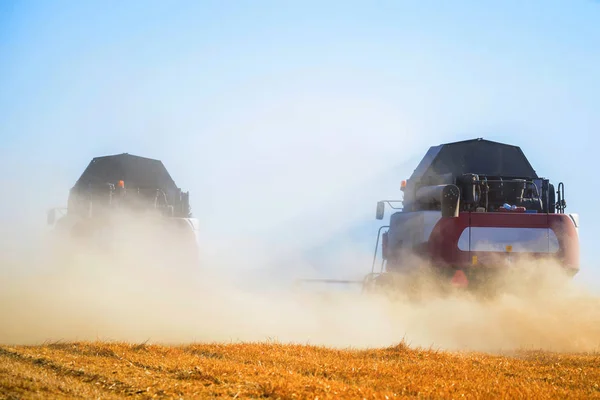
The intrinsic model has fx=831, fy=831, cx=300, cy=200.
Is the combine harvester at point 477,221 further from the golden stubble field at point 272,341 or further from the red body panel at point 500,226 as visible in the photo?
the golden stubble field at point 272,341

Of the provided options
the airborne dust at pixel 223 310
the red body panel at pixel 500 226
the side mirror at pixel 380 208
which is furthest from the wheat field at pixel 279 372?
the side mirror at pixel 380 208

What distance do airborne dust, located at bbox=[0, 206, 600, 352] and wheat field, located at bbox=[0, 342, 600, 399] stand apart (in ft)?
7.09

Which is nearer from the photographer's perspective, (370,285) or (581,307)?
(581,307)

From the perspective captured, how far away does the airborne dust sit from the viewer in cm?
1559

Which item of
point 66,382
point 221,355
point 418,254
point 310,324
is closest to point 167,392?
point 66,382

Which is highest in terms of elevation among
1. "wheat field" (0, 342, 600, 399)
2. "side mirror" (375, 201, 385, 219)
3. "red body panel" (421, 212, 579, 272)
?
"side mirror" (375, 201, 385, 219)

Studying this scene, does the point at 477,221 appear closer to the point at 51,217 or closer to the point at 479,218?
the point at 479,218

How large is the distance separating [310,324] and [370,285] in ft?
13.6

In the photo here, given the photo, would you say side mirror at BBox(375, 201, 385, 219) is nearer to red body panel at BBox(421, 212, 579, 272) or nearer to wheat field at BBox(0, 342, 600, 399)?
red body panel at BBox(421, 212, 579, 272)

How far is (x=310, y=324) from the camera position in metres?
17.4

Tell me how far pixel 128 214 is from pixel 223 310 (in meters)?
4.65

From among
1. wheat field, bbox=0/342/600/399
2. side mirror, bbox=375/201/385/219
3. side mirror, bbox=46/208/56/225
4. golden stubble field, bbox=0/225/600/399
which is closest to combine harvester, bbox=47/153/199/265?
side mirror, bbox=46/208/56/225

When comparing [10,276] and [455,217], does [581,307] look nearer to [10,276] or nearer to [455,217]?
[455,217]

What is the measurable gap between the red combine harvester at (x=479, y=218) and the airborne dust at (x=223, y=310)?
57cm
